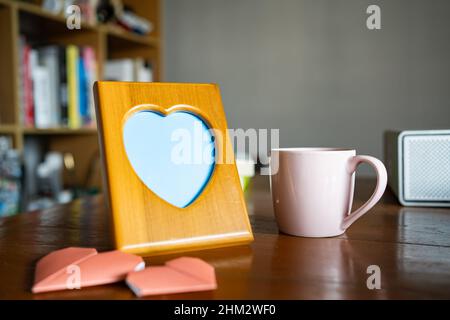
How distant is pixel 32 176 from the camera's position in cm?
208

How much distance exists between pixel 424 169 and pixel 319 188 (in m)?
0.39

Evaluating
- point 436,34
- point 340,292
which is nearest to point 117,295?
point 340,292

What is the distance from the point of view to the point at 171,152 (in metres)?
0.53

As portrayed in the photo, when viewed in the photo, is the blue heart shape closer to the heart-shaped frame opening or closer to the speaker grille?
the heart-shaped frame opening

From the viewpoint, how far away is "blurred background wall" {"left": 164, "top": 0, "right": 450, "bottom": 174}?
2.08 m

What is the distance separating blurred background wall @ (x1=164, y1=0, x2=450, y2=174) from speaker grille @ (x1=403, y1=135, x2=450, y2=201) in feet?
4.58

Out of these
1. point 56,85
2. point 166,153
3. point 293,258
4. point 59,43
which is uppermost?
point 59,43

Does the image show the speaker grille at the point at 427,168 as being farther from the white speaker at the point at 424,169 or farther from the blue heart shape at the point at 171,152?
the blue heart shape at the point at 171,152

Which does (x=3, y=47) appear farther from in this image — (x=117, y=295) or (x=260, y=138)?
(x=117, y=295)

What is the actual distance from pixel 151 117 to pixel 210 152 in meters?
0.09

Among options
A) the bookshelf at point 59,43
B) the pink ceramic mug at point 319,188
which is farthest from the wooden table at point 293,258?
the bookshelf at point 59,43

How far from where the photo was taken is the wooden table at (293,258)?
36 cm

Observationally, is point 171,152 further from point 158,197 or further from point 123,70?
point 123,70

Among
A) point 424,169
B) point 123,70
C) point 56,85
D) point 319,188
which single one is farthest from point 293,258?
point 123,70
